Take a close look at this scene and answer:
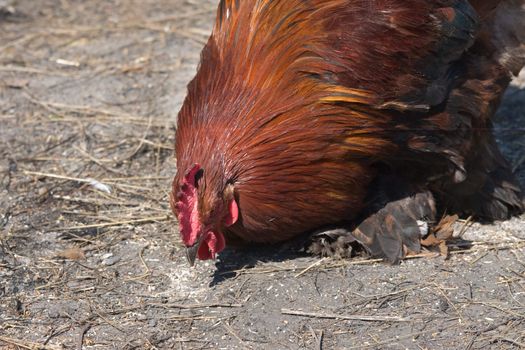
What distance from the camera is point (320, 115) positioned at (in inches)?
172

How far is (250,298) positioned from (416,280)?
878 millimetres

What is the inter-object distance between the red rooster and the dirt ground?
0.29 metres

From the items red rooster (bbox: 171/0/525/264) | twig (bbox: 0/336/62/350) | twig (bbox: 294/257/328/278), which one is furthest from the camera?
twig (bbox: 294/257/328/278)

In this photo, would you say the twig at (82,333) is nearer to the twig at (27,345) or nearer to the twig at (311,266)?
the twig at (27,345)

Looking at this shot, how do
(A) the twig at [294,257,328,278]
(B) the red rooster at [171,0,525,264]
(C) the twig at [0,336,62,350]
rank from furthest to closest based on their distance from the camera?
(A) the twig at [294,257,328,278]
(B) the red rooster at [171,0,525,264]
(C) the twig at [0,336,62,350]

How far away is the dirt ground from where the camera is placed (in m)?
4.23

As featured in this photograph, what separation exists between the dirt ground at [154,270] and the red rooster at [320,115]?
11.4 inches

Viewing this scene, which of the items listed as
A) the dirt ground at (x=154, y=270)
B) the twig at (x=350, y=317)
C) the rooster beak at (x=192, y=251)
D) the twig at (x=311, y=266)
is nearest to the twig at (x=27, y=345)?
the dirt ground at (x=154, y=270)

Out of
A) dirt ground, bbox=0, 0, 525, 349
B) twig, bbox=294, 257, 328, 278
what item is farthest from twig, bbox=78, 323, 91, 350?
twig, bbox=294, 257, 328, 278

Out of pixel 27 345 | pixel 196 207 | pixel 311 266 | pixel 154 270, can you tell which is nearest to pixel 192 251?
pixel 196 207

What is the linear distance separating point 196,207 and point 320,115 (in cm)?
77

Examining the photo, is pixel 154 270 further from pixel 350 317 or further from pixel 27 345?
pixel 350 317

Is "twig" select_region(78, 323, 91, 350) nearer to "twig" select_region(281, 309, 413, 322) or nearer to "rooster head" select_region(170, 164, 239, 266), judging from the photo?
"rooster head" select_region(170, 164, 239, 266)

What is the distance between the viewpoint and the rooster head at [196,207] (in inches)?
167
